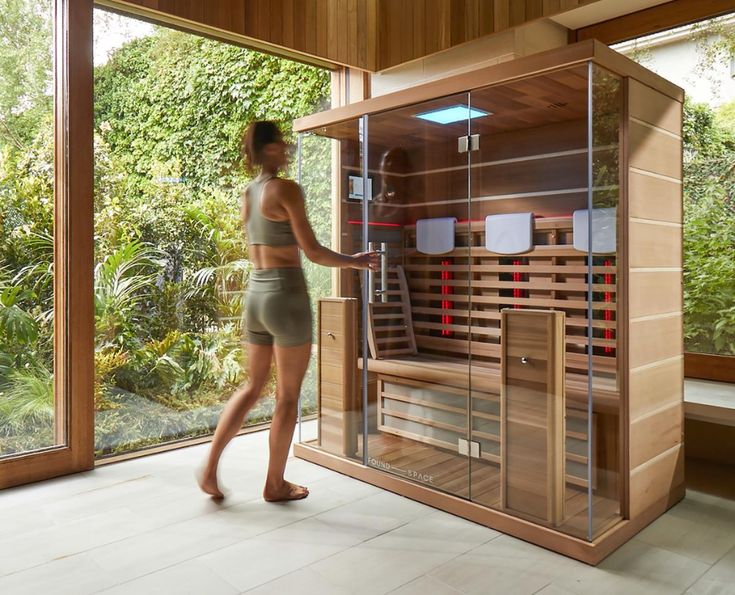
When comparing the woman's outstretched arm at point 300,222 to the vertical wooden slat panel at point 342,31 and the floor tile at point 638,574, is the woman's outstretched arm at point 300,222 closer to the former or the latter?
the floor tile at point 638,574

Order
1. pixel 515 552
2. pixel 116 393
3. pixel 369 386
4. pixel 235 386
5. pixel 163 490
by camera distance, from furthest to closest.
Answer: pixel 235 386, pixel 116 393, pixel 369 386, pixel 163 490, pixel 515 552

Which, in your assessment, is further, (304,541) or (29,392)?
(29,392)

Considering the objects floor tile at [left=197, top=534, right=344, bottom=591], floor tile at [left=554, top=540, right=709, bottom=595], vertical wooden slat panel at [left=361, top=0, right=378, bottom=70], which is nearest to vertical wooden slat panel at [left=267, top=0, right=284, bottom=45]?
vertical wooden slat panel at [left=361, top=0, right=378, bottom=70]

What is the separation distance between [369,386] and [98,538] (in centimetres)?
122

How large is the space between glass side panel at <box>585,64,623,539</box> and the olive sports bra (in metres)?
1.09

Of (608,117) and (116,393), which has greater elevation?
(608,117)

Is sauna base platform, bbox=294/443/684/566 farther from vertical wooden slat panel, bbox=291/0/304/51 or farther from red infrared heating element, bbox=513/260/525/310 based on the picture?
vertical wooden slat panel, bbox=291/0/304/51

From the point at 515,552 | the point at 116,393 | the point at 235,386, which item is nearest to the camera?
the point at 515,552

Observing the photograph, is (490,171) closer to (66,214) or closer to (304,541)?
(304,541)

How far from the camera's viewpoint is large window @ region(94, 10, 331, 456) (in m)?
2.97

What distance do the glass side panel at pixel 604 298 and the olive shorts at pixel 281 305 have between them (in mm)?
1051

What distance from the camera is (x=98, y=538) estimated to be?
2.18m

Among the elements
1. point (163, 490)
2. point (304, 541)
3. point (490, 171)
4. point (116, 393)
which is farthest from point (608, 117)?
point (116, 393)

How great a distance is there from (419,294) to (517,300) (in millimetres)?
470
